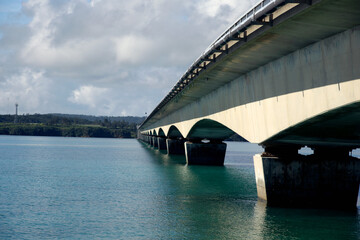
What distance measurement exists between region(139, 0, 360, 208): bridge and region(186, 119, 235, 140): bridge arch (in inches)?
420

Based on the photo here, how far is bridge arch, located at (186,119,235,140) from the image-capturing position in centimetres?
4874

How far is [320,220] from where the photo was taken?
22.8m

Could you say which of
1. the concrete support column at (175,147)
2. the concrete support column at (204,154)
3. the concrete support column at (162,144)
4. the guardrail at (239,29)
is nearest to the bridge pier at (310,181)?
the guardrail at (239,29)

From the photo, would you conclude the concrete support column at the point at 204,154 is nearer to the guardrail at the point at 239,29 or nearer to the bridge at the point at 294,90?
the bridge at the point at 294,90

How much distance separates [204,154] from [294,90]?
1593 inches

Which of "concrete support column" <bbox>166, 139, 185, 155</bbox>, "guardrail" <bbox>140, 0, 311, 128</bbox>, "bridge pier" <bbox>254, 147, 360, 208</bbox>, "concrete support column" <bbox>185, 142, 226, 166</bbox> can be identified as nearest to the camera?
"guardrail" <bbox>140, 0, 311, 128</bbox>

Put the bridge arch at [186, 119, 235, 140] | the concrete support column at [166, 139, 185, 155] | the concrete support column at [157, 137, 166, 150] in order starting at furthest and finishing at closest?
1. the concrete support column at [157, 137, 166, 150]
2. the concrete support column at [166, 139, 185, 155]
3. the bridge arch at [186, 119, 235, 140]

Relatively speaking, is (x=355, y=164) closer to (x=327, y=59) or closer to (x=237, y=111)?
(x=237, y=111)

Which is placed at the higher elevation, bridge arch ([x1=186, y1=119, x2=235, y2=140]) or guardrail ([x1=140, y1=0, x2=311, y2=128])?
guardrail ([x1=140, y1=0, x2=311, y2=128])

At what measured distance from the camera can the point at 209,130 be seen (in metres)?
54.9

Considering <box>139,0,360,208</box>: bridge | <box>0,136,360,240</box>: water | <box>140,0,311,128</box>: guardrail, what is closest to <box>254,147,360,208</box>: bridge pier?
<box>139,0,360,208</box>: bridge

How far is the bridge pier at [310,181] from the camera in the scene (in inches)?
1008

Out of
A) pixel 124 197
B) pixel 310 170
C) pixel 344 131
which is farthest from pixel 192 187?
pixel 344 131

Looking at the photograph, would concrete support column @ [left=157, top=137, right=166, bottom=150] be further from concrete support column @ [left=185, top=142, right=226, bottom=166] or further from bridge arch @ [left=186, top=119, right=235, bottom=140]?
bridge arch @ [left=186, top=119, right=235, bottom=140]
